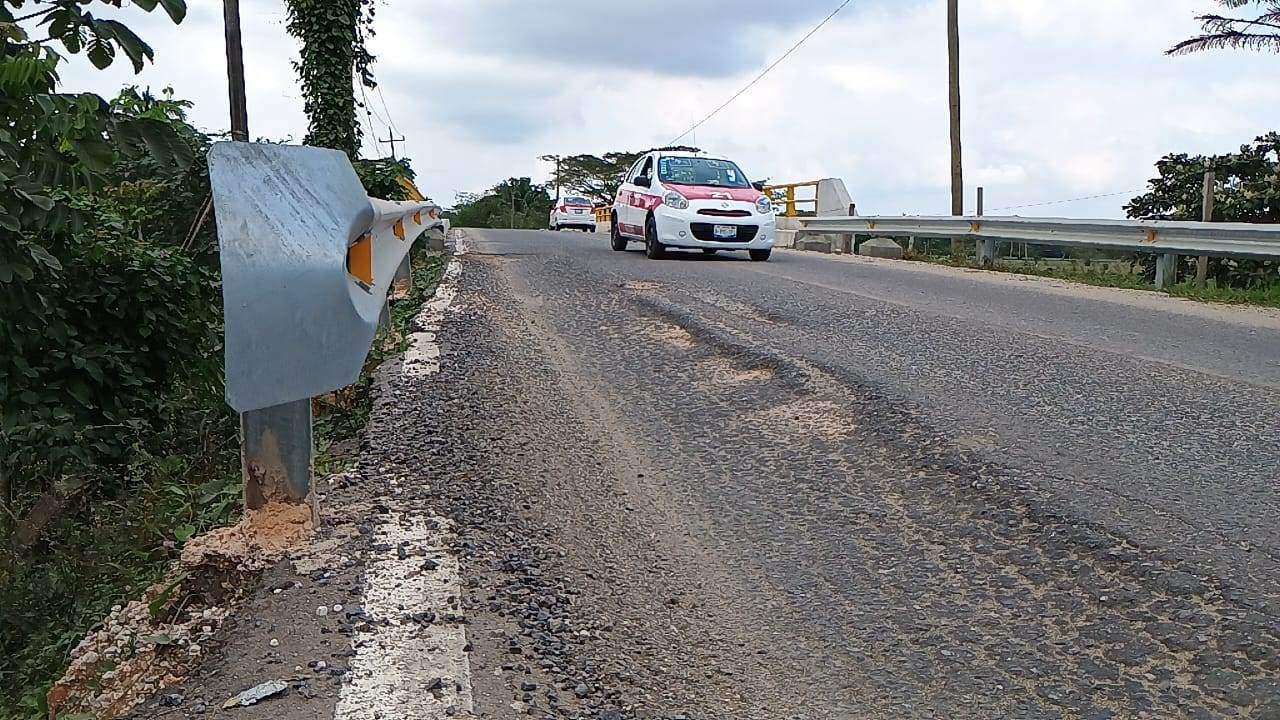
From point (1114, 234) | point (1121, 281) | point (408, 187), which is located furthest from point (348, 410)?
point (1114, 234)

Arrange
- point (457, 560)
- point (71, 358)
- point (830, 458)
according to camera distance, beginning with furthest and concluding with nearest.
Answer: point (71, 358)
point (830, 458)
point (457, 560)

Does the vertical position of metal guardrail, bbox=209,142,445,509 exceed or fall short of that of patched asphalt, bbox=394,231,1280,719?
it exceeds it

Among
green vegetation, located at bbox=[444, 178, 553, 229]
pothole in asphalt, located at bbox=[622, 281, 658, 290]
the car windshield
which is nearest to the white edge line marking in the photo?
pothole in asphalt, located at bbox=[622, 281, 658, 290]

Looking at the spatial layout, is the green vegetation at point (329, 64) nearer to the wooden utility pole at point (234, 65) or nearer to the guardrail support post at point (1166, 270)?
the wooden utility pole at point (234, 65)

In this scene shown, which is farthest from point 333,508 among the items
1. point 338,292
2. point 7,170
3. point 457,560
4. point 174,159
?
point 7,170

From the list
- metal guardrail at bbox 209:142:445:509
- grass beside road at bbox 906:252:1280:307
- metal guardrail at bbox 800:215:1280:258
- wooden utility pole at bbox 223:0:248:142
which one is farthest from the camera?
wooden utility pole at bbox 223:0:248:142

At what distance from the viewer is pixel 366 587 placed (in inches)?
96.6

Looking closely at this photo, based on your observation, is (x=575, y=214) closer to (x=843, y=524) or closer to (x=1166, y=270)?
(x=1166, y=270)

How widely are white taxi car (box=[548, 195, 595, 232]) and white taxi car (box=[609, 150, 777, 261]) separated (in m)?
26.9

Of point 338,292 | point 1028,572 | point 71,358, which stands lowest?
point 1028,572

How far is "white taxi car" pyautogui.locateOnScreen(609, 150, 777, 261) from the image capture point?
14.1m

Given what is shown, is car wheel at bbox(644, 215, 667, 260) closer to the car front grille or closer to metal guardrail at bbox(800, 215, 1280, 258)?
the car front grille

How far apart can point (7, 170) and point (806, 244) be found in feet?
54.4

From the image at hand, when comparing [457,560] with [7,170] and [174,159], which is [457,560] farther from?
[7,170]
